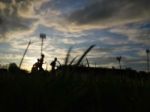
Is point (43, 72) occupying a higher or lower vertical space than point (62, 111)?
higher

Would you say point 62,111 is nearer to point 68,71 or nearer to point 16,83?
point 68,71

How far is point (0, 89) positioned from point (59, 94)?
0.56 m

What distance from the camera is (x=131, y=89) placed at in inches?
98.3

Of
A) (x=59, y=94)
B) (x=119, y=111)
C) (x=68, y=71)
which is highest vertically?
(x=68, y=71)

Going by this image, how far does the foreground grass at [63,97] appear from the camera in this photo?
1750 mm

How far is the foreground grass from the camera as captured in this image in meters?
1.75

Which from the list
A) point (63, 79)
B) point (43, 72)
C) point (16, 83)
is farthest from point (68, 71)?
point (43, 72)

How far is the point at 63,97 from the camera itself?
1.74 metres

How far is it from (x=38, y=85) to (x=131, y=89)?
0.90 m

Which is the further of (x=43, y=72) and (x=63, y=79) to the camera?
(x=43, y=72)

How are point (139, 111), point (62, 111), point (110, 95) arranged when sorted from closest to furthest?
1. point (62, 111)
2. point (139, 111)
3. point (110, 95)

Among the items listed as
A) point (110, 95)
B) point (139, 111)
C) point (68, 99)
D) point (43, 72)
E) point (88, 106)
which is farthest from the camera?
point (43, 72)

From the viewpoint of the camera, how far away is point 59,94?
179 centimetres

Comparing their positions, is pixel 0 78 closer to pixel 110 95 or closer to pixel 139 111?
pixel 110 95
